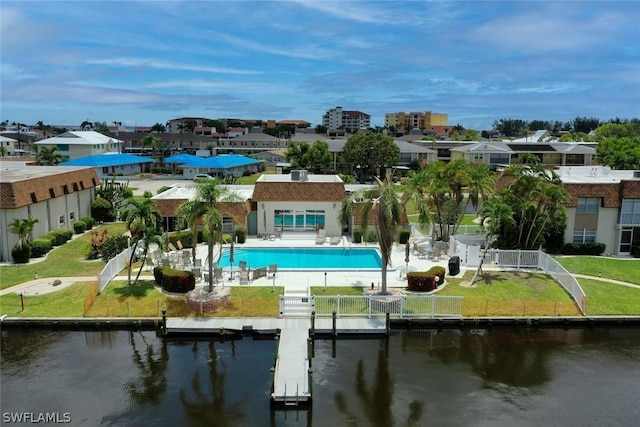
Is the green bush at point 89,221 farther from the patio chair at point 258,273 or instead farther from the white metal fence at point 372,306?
the white metal fence at point 372,306

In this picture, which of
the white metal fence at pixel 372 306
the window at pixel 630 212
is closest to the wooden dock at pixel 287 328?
the white metal fence at pixel 372 306

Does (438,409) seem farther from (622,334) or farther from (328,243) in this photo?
(328,243)

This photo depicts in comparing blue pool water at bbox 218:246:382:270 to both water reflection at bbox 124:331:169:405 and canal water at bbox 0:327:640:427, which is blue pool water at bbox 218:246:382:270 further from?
water reflection at bbox 124:331:169:405

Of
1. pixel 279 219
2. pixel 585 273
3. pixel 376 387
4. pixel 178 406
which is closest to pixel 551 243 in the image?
pixel 585 273

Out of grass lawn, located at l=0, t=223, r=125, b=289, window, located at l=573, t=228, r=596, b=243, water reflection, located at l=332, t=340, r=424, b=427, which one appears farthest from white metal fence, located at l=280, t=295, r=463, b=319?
window, located at l=573, t=228, r=596, b=243

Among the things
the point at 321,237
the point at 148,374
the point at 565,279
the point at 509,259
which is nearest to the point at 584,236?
the point at 509,259

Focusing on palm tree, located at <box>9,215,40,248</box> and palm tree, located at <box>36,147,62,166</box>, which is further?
palm tree, located at <box>36,147,62,166</box>
